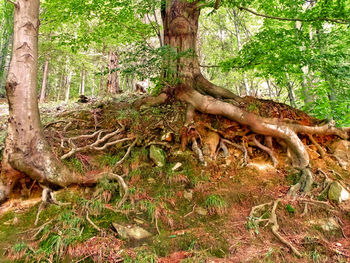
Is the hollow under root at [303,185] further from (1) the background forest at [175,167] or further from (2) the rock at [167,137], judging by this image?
(2) the rock at [167,137]

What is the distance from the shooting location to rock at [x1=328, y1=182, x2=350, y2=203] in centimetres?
358

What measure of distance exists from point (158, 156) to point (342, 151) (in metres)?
4.51

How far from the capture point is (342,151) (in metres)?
4.78

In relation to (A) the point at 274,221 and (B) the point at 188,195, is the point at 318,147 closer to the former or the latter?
(A) the point at 274,221

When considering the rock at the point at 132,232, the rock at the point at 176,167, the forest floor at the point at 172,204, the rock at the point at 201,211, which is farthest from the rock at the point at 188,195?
the rock at the point at 132,232

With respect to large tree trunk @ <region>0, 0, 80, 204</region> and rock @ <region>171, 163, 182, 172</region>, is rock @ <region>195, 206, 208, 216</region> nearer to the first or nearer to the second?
rock @ <region>171, 163, 182, 172</region>

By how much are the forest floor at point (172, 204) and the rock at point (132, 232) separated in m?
0.01

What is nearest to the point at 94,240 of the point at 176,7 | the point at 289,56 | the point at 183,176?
the point at 183,176

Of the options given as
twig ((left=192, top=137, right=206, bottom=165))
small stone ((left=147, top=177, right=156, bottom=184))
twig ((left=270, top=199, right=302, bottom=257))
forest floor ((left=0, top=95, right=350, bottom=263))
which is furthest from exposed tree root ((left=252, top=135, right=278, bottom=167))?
small stone ((left=147, top=177, right=156, bottom=184))

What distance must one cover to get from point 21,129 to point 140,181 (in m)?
2.27

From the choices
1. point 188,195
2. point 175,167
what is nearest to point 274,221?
point 188,195

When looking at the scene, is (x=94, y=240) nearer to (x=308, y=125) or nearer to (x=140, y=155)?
(x=140, y=155)

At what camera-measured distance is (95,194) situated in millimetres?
3539

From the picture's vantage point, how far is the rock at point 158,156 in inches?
171
